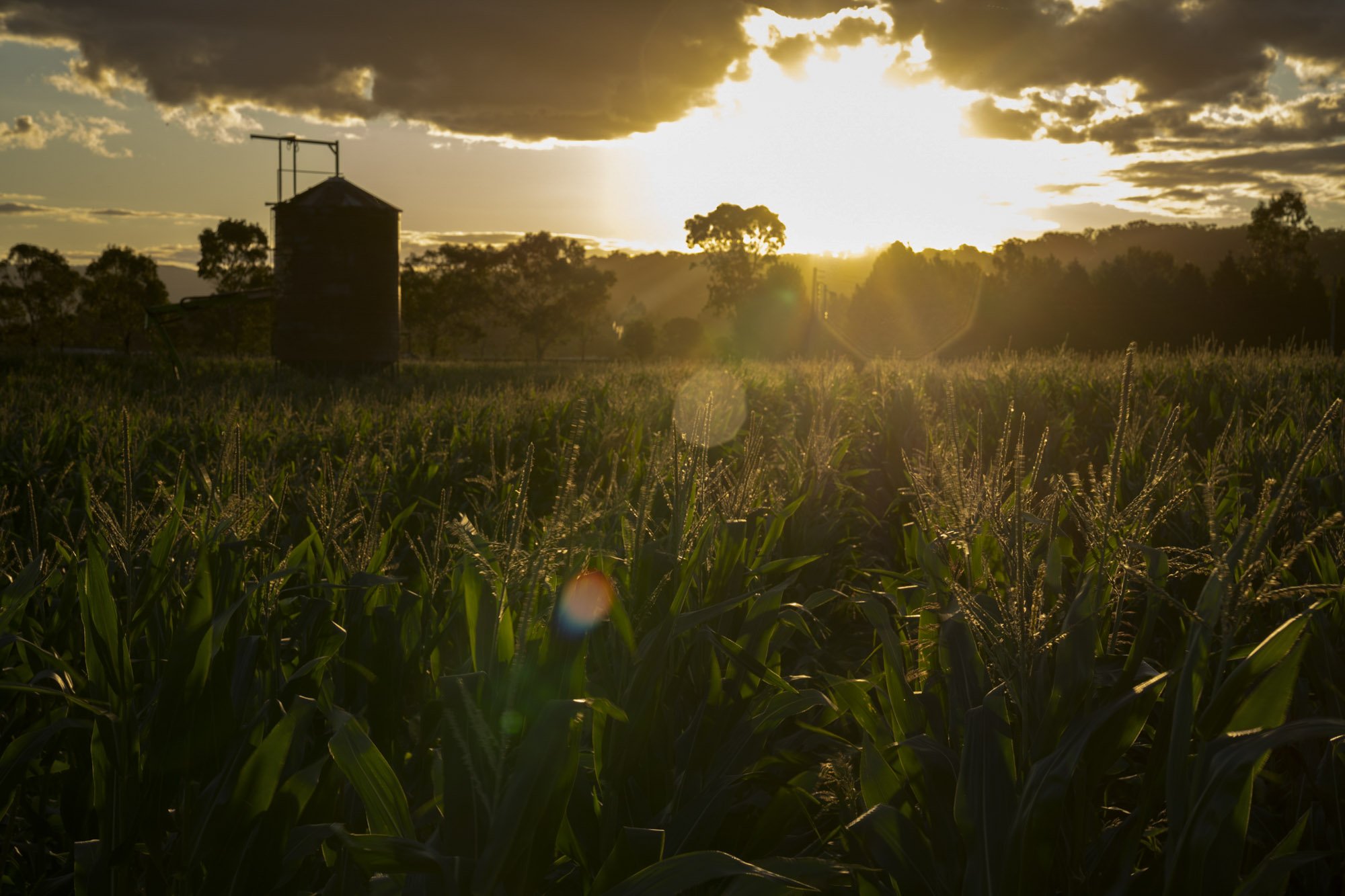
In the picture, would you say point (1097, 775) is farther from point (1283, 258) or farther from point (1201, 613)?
point (1283, 258)

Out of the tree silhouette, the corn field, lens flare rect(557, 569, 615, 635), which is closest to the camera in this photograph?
the corn field

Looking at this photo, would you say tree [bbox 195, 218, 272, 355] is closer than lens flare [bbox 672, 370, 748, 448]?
No

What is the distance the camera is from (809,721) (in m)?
3.06

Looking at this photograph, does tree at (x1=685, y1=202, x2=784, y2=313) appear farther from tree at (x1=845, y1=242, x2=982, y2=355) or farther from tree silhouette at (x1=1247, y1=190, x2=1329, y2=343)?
tree silhouette at (x1=1247, y1=190, x2=1329, y2=343)

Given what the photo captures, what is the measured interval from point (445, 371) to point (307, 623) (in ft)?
121

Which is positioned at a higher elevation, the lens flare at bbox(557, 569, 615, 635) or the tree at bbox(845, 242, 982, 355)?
the tree at bbox(845, 242, 982, 355)

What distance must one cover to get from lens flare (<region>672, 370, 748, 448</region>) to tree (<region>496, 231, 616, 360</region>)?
65.5m

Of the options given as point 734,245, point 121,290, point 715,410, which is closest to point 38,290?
point 121,290

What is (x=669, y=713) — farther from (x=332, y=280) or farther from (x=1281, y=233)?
(x=1281, y=233)

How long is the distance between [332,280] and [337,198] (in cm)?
A: 265

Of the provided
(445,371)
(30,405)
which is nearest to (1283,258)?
(445,371)

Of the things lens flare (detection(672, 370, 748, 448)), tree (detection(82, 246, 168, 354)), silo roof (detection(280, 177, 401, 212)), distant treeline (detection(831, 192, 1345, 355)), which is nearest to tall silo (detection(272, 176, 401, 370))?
silo roof (detection(280, 177, 401, 212))

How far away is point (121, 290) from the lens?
73.0 metres

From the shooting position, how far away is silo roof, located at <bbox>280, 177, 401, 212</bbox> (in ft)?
84.6
